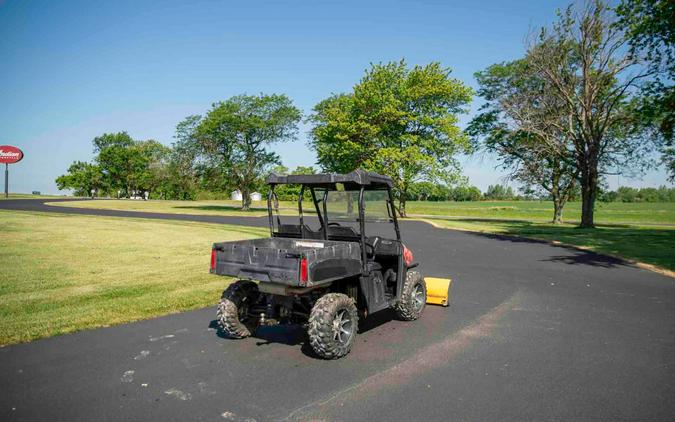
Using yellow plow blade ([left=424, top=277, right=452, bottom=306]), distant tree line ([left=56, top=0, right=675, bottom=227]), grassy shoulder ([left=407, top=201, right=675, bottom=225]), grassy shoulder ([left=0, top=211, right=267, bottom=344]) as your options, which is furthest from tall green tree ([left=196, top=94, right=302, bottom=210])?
yellow plow blade ([left=424, top=277, right=452, bottom=306])

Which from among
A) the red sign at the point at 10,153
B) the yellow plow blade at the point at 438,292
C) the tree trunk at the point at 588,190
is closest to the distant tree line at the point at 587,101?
the tree trunk at the point at 588,190

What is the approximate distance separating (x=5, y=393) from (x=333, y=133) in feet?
125

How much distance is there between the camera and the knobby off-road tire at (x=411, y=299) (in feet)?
22.3

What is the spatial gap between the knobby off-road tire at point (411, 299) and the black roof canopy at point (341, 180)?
1.66 metres

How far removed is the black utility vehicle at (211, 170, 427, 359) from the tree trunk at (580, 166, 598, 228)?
25.2m

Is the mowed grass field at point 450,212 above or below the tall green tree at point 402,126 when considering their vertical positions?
below

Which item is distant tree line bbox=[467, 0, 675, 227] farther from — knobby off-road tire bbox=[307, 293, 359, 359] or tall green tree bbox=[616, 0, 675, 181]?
knobby off-road tire bbox=[307, 293, 359, 359]

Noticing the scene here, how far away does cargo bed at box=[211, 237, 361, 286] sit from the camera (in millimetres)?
4867

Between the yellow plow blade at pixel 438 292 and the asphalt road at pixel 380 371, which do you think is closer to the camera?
the asphalt road at pixel 380 371

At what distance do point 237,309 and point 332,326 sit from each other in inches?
60.2

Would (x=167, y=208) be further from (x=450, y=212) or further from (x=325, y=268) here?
(x=325, y=268)

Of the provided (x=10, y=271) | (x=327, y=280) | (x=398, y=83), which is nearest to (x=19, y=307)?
(x=10, y=271)

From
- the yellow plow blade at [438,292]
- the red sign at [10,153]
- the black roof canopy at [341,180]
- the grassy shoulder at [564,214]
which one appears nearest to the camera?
the black roof canopy at [341,180]

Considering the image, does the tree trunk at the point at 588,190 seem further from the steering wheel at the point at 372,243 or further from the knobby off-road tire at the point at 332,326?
the knobby off-road tire at the point at 332,326
